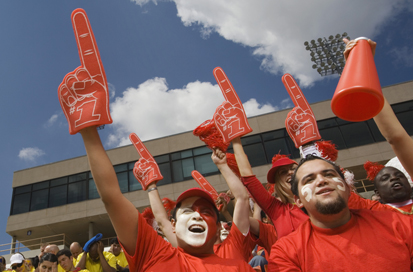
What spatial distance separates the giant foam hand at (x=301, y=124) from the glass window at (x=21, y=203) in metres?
20.6

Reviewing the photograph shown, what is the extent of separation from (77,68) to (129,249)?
1.20 m

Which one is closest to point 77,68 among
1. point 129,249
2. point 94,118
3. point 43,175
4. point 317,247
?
point 94,118

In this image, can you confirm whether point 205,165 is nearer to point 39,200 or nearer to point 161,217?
point 39,200

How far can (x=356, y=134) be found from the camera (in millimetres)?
17203

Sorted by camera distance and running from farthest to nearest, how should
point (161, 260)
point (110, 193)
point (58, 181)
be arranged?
point (58, 181), point (161, 260), point (110, 193)

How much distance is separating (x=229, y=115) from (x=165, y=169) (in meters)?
15.6

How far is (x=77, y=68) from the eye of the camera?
1998 mm

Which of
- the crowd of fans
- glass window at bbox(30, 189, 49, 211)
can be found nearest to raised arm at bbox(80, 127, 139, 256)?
the crowd of fans

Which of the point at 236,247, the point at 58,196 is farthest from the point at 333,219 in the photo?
the point at 58,196

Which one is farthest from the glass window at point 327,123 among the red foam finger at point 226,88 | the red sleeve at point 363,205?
the red sleeve at point 363,205

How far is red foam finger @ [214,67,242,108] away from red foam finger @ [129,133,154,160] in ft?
4.93

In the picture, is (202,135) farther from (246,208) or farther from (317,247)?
(317,247)

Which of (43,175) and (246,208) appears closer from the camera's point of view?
(246,208)

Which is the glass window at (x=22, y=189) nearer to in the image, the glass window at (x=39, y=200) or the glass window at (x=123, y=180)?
the glass window at (x=39, y=200)
